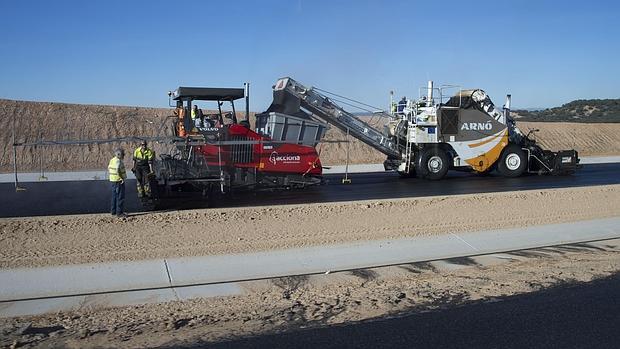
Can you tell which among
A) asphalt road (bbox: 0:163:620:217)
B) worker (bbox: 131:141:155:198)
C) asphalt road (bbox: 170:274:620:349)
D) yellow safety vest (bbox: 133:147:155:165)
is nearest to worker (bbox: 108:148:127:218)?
asphalt road (bbox: 0:163:620:217)

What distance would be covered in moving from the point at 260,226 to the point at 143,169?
14.7 feet

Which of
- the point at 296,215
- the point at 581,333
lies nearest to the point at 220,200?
the point at 296,215

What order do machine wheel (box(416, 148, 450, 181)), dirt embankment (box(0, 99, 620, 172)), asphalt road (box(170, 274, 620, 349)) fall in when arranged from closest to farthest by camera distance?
1. asphalt road (box(170, 274, 620, 349))
2. machine wheel (box(416, 148, 450, 181))
3. dirt embankment (box(0, 99, 620, 172))

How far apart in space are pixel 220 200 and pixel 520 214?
7.20 m

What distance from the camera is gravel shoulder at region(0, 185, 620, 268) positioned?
9609mm

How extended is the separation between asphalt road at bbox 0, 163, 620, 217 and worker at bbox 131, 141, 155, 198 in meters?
0.40

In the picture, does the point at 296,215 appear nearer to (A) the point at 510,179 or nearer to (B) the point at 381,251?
(B) the point at 381,251

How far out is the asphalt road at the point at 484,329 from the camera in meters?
5.49

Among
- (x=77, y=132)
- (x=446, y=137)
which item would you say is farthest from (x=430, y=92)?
(x=77, y=132)

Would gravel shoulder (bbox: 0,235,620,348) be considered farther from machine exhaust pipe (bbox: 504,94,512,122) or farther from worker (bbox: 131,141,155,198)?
machine exhaust pipe (bbox: 504,94,512,122)

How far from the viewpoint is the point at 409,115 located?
21516 mm

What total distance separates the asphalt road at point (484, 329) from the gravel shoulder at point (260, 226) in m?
4.23

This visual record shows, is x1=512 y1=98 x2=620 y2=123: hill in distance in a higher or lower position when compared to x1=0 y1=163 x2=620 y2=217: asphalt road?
higher

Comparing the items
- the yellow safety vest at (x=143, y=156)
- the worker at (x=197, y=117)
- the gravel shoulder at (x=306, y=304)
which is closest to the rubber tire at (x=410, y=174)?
the worker at (x=197, y=117)
